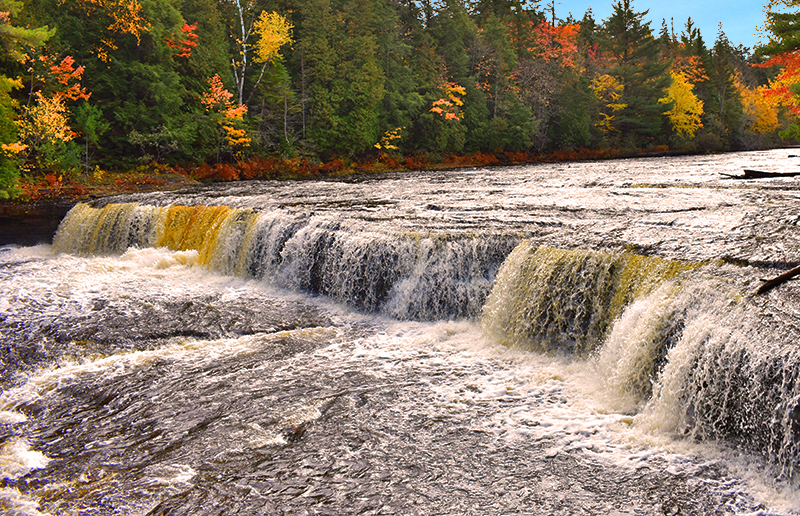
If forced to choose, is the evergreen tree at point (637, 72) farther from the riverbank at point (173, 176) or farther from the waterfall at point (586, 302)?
the waterfall at point (586, 302)

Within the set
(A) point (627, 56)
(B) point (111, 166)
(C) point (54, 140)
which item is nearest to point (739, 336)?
(C) point (54, 140)

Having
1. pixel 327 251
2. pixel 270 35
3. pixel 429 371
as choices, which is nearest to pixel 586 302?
pixel 429 371

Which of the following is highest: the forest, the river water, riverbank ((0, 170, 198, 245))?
the forest

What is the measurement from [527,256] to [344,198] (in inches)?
328

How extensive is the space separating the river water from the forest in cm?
1024

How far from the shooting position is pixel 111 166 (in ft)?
71.2

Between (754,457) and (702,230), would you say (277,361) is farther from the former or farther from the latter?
(702,230)

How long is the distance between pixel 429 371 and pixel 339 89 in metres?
27.0

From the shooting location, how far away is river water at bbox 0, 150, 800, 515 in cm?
402

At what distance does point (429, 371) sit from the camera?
6215mm

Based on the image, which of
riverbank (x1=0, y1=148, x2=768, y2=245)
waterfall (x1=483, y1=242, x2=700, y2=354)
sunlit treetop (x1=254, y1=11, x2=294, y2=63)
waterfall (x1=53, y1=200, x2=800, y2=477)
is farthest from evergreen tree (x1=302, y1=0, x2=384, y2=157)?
waterfall (x1=483, y1=242, x2=700, y2=354)

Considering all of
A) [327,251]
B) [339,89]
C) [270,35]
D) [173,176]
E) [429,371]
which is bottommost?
[429,371]

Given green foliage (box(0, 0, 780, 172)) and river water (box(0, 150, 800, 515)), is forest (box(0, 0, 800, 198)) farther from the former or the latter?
river water (box(0, 150, 800, 515))

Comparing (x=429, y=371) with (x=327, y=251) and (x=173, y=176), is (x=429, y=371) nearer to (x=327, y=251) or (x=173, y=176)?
(x=327, y=251)
